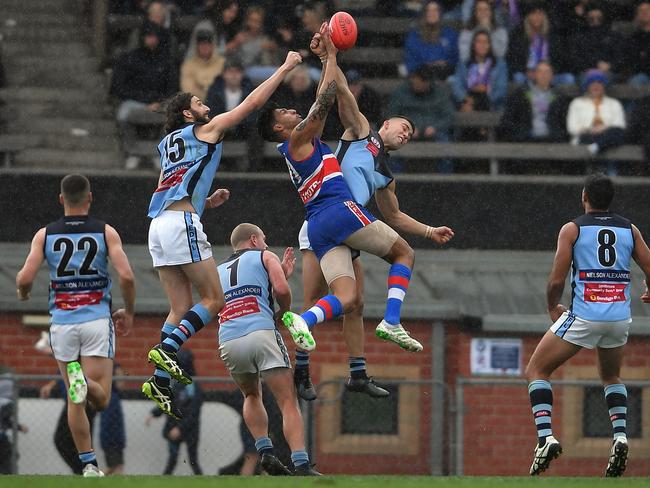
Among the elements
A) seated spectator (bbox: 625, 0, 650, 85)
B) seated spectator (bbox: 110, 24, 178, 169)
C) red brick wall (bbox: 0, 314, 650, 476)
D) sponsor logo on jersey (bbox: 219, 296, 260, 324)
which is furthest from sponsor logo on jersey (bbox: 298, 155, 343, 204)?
seated spectator (bbox: 625, 0, 650, 85)

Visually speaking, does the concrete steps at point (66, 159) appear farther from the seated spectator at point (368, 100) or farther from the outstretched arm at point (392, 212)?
the outstretched arm at point (392, 212)

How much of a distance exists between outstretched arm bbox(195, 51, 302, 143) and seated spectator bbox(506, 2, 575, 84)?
7450 mm

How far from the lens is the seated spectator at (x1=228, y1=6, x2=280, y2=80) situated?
715 inches

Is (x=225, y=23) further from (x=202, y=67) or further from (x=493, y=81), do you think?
(x=493, y=81)

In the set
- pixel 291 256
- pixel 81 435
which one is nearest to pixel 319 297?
pixel 291 256

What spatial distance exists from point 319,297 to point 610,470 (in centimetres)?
250

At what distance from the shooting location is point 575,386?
1564cm

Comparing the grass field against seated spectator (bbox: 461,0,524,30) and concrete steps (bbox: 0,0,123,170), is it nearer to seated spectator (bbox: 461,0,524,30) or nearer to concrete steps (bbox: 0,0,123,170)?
concrete steps (bbox: 0,0,123,170)

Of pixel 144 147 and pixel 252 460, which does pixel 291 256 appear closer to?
pixel 252 460

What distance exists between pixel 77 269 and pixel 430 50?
772cm

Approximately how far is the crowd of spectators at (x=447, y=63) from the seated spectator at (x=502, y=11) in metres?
0.02

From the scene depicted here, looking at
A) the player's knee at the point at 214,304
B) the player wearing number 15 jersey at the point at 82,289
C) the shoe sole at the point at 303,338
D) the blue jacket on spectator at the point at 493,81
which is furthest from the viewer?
the blue jacket on spectator at the point at 493,81

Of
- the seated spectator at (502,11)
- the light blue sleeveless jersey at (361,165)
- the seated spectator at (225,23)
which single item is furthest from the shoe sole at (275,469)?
the seated spectator at (502,11)

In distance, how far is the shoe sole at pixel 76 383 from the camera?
11633 mm
